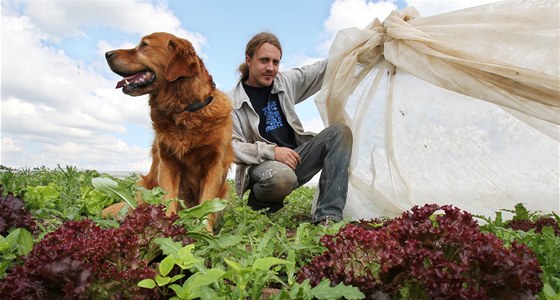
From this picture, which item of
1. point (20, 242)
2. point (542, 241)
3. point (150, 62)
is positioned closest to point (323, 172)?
point (150, 62)

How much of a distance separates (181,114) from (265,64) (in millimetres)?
1279

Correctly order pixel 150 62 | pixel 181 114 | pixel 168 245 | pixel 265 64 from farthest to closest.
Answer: pixel 265 64 < pixel 150 62 < pixel 181 114 < pixel 168 245

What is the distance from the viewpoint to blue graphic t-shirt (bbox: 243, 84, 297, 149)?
4.90m

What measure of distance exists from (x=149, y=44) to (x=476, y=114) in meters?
2.92

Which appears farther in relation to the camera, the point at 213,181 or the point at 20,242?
the point at 213,181

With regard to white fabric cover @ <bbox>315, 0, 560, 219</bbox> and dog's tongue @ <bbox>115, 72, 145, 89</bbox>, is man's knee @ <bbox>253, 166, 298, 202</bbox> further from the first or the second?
dog's tongue @ <bbox>115, 72, 145, 89</bbox>

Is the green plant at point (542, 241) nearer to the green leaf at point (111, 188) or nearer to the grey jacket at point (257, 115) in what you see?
the green leaf at point (111, 188)

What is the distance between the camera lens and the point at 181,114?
3.81 metres

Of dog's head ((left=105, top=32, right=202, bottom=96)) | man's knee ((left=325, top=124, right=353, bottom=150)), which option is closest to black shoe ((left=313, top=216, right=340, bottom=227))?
man's knee ((left=325, top=124, right=353, bottom=150))

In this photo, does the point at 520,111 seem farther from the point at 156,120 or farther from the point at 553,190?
the point at 156,120

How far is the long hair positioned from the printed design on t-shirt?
466mm

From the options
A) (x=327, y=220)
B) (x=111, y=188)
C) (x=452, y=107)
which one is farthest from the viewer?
(x=452, y=107)

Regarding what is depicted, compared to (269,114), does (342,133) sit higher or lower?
lower

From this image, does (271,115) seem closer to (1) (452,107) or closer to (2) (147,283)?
(1) (452,107)
